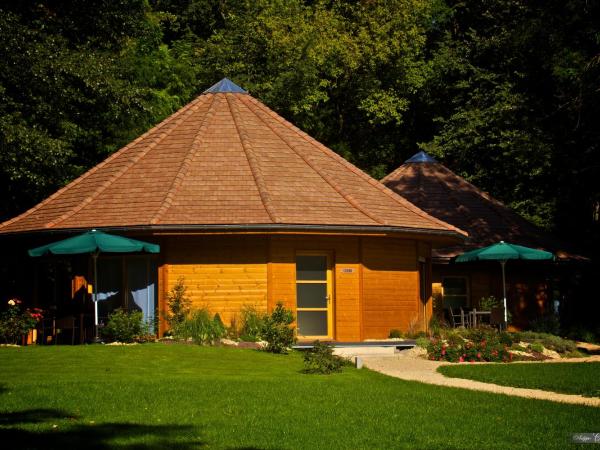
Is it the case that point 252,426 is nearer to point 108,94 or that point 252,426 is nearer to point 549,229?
point 108,94

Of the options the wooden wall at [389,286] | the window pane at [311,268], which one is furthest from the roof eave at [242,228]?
the window pane at [311,268]

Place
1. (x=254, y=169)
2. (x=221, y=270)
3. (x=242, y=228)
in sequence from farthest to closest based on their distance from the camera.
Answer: (x=254, y=169)
(x=221, y=270)
(x=242, y=228)

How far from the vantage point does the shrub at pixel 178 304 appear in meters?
22.7

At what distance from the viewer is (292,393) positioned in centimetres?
1412

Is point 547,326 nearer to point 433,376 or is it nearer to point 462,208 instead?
point 462,208

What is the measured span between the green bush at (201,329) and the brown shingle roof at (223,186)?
218 centimetres

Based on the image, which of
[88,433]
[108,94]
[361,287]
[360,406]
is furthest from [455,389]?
[108,94]

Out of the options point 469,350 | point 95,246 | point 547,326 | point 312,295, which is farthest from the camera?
point 547,326

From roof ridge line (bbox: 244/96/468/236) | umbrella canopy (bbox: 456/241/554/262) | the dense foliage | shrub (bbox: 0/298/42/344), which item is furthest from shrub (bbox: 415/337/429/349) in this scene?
shrub (bbox: 0/298/42/344)

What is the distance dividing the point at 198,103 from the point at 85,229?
6995 mm

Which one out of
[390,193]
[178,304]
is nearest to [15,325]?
[178,304]

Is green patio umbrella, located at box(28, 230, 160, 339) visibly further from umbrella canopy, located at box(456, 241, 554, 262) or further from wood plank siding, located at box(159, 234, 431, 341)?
umbrella canopy, located at box(456, 241, 554, 262)

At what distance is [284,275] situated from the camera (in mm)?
23438

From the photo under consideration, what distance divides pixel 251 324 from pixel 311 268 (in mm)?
2545
